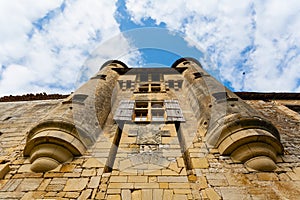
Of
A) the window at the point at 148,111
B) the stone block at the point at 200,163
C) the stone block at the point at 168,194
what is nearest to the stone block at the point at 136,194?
the stone block at the point at 168,194

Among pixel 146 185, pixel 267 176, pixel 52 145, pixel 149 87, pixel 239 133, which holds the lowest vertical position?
pixel 146 185

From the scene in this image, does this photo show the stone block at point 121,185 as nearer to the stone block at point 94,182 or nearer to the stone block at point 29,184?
the stone block at point 94,182

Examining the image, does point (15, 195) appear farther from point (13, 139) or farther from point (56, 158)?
point (13, 139)

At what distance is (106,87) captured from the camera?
716 cm

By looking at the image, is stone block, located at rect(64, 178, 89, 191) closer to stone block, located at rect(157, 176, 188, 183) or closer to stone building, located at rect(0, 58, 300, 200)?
stone building, located at rect(0, 58, 300, 200)

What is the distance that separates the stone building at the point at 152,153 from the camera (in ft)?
11.2

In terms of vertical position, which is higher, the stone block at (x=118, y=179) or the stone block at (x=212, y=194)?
the stone block at (x=118, y=179)

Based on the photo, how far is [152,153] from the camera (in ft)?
13.6

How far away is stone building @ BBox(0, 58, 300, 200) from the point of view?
3420 millimetres

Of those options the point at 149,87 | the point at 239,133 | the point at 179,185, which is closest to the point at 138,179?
the point at 179,185

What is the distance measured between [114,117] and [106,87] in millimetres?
1775

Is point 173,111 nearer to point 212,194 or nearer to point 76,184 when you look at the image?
point 212,194

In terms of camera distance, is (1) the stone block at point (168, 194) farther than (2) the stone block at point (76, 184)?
No

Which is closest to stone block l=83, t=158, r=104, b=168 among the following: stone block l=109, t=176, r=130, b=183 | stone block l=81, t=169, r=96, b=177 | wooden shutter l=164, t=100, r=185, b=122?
stone block l=81, t=169, r=96, b=177
